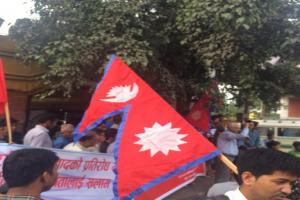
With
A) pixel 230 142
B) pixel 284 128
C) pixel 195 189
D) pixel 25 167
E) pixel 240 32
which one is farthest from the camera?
pixel 284 128

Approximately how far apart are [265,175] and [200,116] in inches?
245

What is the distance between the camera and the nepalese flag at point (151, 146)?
13.0 ft

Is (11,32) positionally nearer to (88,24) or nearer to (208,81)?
(88,24)

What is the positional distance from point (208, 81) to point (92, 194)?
171 inches

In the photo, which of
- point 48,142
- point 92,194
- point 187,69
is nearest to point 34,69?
point 187,69

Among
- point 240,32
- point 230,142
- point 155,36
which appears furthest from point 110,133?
point 230,142

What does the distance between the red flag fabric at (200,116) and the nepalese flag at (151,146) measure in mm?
4097

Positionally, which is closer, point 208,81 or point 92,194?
point 92,194

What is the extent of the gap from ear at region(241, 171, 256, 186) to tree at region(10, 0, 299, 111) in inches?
213

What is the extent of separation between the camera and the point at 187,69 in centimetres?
1012

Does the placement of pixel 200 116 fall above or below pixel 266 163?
below

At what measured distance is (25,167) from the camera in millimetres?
2658

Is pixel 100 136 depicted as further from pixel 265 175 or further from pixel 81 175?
pixel 265 175

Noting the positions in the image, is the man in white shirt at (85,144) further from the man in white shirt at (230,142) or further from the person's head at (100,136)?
the man in white shirt at (230,142)
